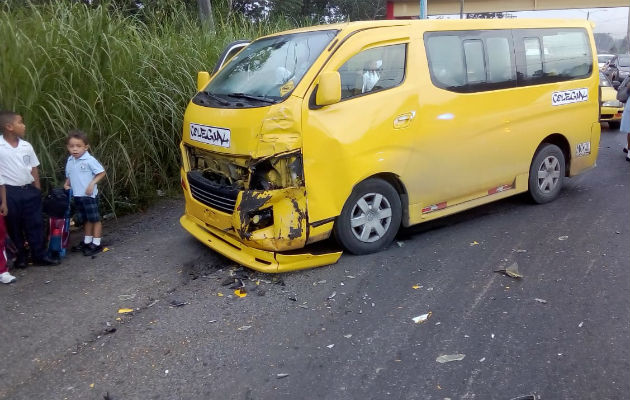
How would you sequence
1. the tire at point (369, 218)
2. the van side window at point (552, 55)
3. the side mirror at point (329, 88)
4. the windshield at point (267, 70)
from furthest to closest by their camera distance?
1. the van side window at point (552, 55)
2. the tire at point (369, 218)
3. the windshield at point (267, 70)
4. the side mirror at point (329, 88)

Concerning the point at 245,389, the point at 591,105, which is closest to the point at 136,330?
the point at 245,389

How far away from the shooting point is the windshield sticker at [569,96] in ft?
20.4

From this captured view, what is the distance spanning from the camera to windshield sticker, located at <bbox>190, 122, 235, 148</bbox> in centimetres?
460

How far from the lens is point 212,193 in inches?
186

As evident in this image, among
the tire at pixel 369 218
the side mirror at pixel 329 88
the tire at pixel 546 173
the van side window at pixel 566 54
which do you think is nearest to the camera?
the side mirror at pixel 329 88

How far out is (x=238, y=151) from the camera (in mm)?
4473

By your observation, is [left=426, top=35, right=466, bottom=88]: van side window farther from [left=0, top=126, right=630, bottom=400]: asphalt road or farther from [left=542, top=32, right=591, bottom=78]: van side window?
[left=0, top=126, right=630, bottom=400]: asphalt road

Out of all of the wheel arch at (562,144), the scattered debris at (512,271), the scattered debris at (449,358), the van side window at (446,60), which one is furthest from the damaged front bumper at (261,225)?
the wheel arch at (562,144)

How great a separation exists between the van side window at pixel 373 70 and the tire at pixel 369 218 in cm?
82

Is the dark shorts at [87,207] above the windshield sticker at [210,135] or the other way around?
the other way around

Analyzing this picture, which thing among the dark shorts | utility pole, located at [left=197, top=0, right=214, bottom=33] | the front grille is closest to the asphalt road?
the dark shorts

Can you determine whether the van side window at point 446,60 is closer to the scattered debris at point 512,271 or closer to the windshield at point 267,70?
the windshield at point 267,70

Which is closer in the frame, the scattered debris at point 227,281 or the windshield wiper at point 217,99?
the scattered debris at point 227,281

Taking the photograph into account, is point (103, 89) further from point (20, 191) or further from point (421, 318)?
point (421, 318)
